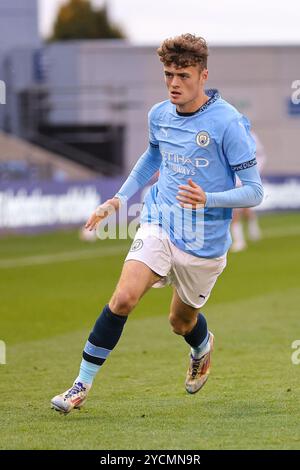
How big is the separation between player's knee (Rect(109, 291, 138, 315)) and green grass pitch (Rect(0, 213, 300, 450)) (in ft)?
2.32

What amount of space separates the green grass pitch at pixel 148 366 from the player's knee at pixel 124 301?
0.71 metres

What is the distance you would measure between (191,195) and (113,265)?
1419 cm

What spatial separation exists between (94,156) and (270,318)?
91.6 feet

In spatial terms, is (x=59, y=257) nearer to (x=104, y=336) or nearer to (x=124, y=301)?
(x=104, y=336)

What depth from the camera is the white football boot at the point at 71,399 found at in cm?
800

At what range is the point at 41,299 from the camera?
662 inches

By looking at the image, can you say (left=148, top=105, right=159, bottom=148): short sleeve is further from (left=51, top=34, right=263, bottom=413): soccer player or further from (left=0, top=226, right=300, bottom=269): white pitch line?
(left=0, top=226, right=300, bottom=269): white pitch line

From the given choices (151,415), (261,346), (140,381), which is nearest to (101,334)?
(151,415)

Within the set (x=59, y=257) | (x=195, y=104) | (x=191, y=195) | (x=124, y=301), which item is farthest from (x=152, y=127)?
(x=59, y=257)

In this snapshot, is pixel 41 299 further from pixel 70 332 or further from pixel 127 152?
pixel 127 152

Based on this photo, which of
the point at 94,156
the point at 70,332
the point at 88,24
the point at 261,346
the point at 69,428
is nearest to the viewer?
the point at 69,428

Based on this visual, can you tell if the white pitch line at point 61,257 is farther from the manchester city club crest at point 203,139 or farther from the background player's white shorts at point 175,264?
the manchester city club crest at point 203,139

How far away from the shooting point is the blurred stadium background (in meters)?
7.93

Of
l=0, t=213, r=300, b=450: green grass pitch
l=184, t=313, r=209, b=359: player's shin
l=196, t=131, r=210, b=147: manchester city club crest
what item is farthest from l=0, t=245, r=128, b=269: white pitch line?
l=196, t=131, r=210, b=147: manchester city club crest
